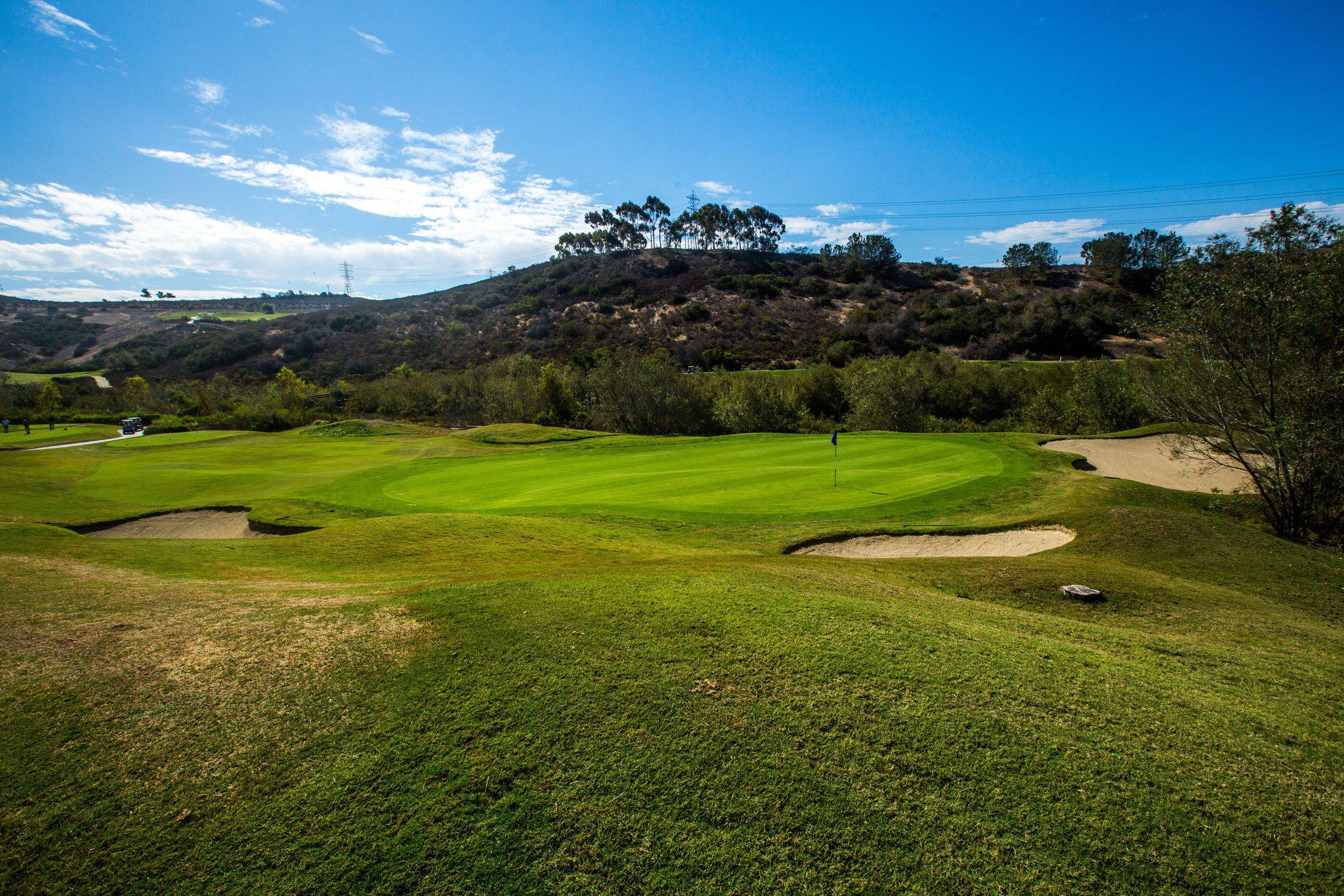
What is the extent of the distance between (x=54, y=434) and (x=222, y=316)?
376ft

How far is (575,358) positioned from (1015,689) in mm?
70956

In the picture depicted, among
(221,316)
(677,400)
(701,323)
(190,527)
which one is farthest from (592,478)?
(221,316)

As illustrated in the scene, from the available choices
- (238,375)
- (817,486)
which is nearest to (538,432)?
(817,486)

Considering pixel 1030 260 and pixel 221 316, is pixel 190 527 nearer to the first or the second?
pixel 1030 260

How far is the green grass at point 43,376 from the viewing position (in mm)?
72062

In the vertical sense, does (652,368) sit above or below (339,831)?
above

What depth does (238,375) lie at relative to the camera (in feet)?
274

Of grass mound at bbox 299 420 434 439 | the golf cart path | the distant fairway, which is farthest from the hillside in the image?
the distant fairway

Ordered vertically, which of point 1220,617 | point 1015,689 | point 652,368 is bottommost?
point 1220,617

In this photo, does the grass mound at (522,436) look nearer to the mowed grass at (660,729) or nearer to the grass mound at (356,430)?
the grass mound at (356,430)

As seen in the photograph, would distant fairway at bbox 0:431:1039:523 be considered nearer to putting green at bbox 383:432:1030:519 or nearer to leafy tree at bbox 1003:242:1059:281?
putting green at bbox 383:432:1030:519

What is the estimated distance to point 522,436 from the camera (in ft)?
117

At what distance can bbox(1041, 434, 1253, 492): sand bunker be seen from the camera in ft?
70.1

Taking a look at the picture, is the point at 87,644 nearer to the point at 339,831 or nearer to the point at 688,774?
the point at 339,831
